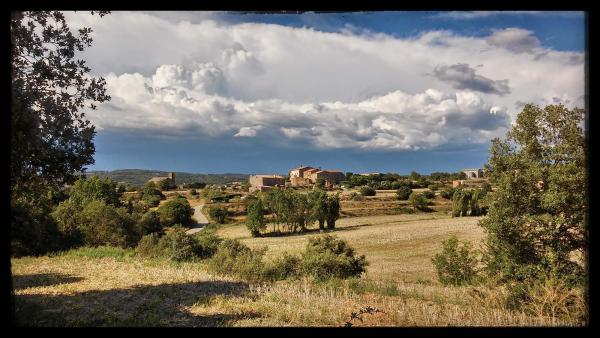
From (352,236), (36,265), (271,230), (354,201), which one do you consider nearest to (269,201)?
(271,230)

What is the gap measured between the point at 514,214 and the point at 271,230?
48.4 metres

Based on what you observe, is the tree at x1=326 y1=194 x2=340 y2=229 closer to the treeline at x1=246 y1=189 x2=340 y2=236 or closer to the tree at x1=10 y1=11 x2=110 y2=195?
the treeline at x1=246 y1=189 x2=340 y2=236

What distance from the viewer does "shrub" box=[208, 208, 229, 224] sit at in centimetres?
6238

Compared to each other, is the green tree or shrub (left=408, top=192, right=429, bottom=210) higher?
the green tree

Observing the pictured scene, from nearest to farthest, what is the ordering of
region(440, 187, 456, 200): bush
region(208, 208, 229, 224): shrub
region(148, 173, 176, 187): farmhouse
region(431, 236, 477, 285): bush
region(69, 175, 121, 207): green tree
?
region(431, 236, 477, 285): bush < region(69, 175, 121, 207): green tree < region(208, 208, 229, 224): shrub < region(440, 187, 456, 200): bush < region(148, 173, 176, 187): farmhouse

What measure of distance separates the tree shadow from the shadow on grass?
1723 millimetres

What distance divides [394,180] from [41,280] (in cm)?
7784

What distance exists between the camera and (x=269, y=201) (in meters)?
60.0

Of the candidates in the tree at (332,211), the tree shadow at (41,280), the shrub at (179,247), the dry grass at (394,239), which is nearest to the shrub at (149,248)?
the shrub at (179,247)

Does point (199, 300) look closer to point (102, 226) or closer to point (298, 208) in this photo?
point (102, 226)

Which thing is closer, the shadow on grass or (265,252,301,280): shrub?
the shadow on grass

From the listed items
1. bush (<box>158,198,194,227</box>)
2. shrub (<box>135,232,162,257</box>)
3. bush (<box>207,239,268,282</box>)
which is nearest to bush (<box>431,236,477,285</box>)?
bush (<box>207,239,268,282</box>)

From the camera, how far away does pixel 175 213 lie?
182 ft
